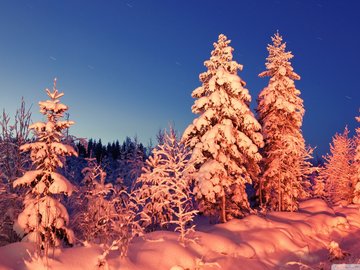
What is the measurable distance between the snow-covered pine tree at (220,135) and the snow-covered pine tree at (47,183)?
12.1 m

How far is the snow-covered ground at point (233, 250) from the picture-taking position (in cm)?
1110

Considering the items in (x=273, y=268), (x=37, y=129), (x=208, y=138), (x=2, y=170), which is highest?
(x=208, y=138)

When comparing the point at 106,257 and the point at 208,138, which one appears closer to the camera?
the point at 106,257

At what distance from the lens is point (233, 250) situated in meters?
16.9

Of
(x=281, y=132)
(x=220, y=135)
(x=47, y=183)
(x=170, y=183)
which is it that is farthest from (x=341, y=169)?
(x=47, y=183)

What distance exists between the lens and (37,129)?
45.3ft

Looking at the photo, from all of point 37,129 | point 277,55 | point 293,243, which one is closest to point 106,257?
point 37,129

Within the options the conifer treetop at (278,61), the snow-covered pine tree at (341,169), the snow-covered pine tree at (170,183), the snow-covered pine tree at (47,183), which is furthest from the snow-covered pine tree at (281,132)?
the snow-covered pine tree at (47,183)

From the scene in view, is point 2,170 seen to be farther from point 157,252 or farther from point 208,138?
point 208,138

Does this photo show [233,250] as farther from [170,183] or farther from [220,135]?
[220,135]

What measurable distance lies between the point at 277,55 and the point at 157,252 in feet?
85.5

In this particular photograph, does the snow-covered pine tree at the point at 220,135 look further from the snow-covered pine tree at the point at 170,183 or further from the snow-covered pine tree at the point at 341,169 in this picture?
the snow-covered pine tree at the point at 341,169

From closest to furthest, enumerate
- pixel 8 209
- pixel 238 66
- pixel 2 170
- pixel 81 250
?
pixel 81 250
pixel 8 209
pixel 2 170
pixel 238 66

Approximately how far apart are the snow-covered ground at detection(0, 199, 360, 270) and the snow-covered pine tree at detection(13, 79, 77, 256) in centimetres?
162
